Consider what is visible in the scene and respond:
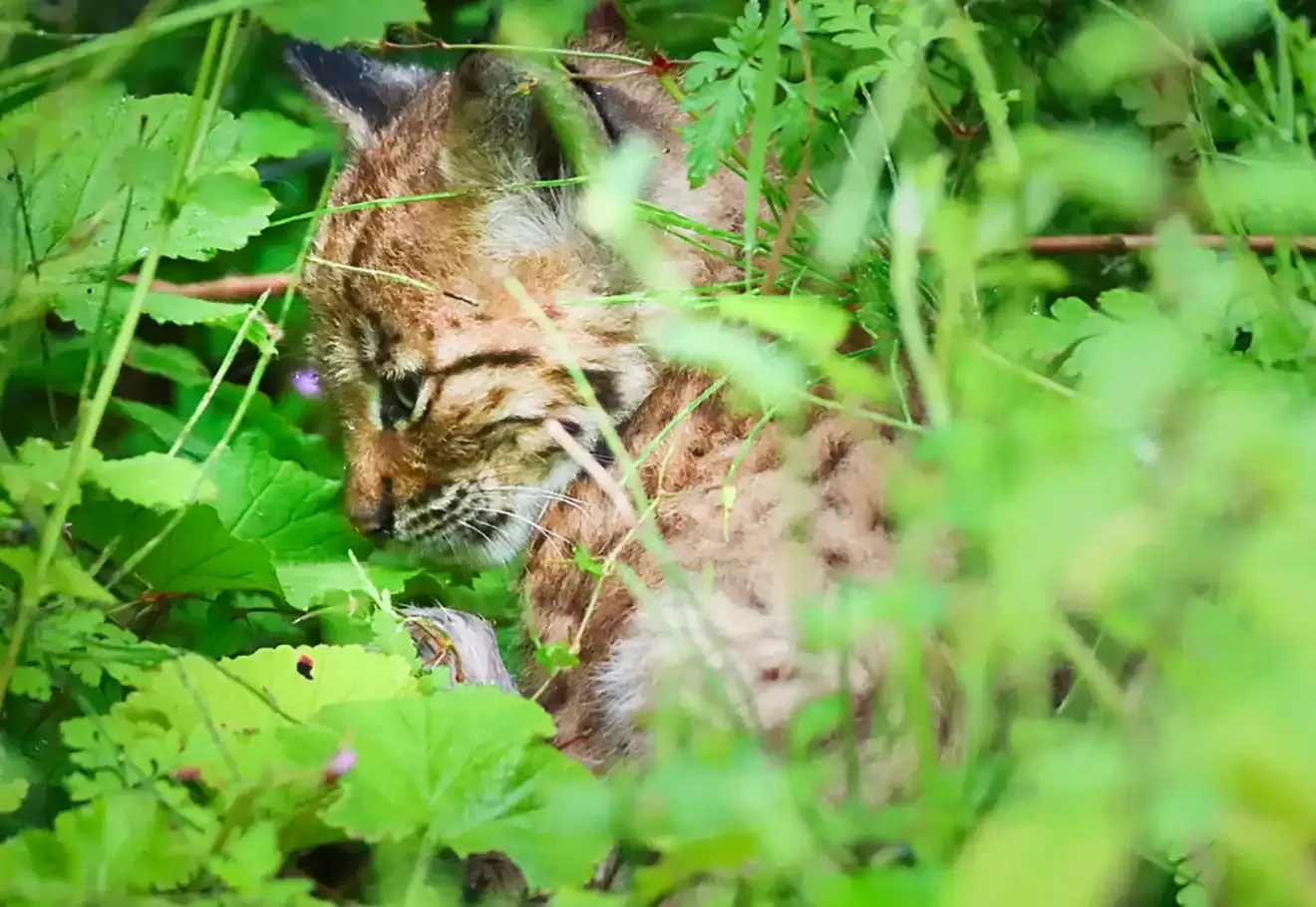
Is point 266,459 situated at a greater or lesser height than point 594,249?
lesser

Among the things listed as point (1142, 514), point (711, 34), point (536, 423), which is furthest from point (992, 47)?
point (1142, 514)

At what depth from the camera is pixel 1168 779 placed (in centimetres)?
44

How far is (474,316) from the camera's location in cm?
127

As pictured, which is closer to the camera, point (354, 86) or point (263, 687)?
point (263, 687)

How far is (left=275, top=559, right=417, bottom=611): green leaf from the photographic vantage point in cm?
117

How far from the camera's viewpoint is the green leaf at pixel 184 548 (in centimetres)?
105

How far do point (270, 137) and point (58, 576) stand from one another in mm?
701

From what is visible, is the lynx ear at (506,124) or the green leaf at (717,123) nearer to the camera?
the green leaf at (717,123)

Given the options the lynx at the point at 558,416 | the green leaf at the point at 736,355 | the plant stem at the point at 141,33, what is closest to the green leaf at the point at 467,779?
the lynx at the point at 558,416

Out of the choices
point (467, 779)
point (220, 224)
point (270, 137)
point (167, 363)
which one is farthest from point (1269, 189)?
point (167, 363)

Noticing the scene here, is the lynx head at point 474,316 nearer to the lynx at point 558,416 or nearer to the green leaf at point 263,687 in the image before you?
the lynx at point 558,416

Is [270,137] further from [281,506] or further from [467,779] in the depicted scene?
[467,779]

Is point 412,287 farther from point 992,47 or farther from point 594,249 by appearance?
point 992,47

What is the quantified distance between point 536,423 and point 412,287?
22 centimetres
